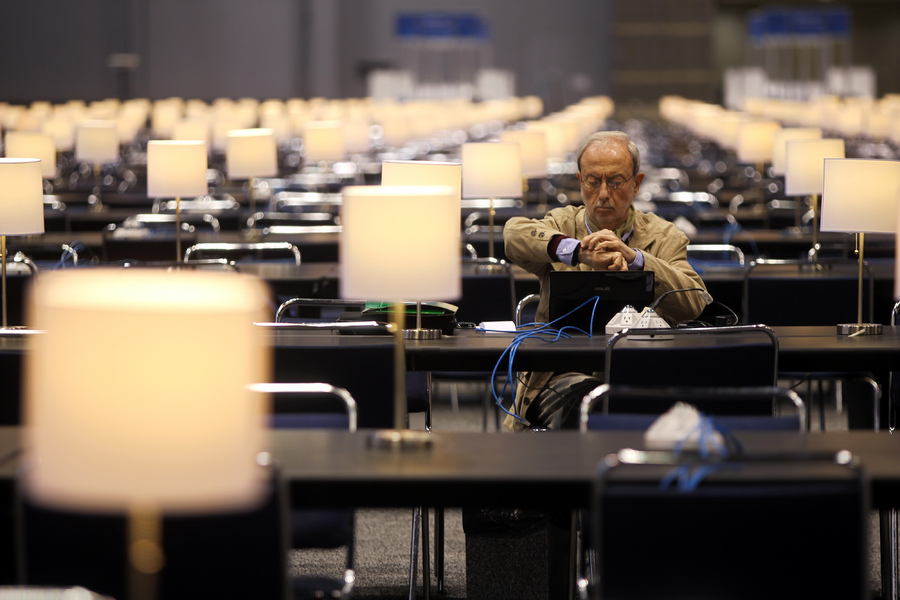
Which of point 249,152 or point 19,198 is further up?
point 249,152

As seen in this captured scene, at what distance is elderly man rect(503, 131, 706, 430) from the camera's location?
3.57 metres

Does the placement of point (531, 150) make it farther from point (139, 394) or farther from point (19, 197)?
point (139, 394)

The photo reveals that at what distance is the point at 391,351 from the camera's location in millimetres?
2936

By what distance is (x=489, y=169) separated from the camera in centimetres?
547

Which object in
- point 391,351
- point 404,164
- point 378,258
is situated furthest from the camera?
point 404,164

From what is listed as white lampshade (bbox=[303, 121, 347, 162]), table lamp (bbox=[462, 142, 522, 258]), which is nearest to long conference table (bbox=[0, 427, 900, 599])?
table lamp (bbox=[462, 142, 522, 258])

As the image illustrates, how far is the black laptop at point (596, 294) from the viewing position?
11.7 feet

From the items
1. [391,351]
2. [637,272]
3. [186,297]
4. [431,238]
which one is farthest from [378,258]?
[637,272]

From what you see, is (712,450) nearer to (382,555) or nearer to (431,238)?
(431,238)

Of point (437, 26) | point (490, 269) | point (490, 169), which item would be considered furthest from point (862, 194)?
point (437, 26)

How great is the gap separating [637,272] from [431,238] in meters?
1.27

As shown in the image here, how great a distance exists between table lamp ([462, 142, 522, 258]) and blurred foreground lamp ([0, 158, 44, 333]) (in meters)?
1.99

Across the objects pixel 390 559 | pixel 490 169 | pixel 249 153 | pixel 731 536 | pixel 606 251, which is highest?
pixel 249 153

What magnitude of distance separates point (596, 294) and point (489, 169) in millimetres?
1953
